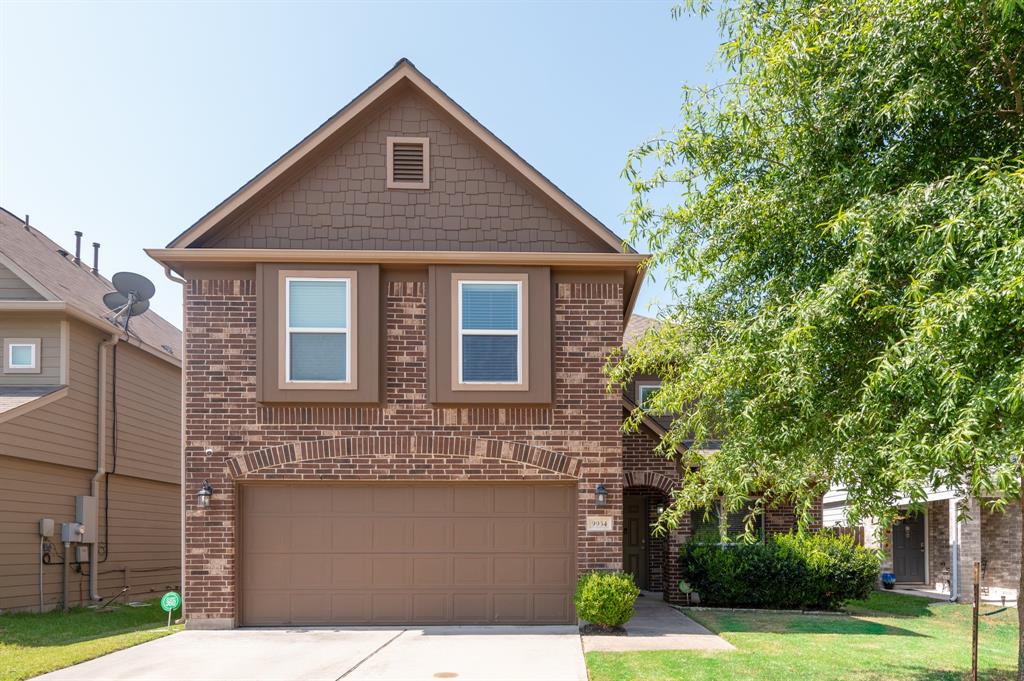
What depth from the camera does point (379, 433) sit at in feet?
40.3

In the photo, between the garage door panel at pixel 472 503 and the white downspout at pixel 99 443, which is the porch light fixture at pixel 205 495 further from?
the white downspout at pixel 99 443

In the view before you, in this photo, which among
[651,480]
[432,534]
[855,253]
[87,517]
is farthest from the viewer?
[87,517]

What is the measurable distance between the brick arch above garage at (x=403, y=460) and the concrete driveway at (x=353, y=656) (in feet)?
7.06

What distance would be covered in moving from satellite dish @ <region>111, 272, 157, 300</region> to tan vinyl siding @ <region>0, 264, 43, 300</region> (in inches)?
59.8

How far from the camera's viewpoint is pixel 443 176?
→ 12.9 meters

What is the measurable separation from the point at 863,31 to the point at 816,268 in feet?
6.83

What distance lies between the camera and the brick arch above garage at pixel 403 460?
12.2m

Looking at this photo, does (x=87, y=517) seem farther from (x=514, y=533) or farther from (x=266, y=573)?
(x=514, y=533)

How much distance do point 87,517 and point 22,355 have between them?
321 centimetres

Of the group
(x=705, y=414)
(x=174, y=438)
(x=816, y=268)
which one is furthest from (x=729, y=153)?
(x=174, y=438)

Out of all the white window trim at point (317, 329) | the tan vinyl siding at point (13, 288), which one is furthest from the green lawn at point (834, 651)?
the tan vinyl siding at point (13, 288)

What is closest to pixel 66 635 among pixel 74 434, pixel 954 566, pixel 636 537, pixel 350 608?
pixel 350 608

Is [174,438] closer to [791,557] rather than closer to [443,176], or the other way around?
[443,176]

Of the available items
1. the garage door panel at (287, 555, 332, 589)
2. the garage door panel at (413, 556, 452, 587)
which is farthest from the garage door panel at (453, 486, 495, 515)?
the garage door panel at (287, 555, 332, 589)
